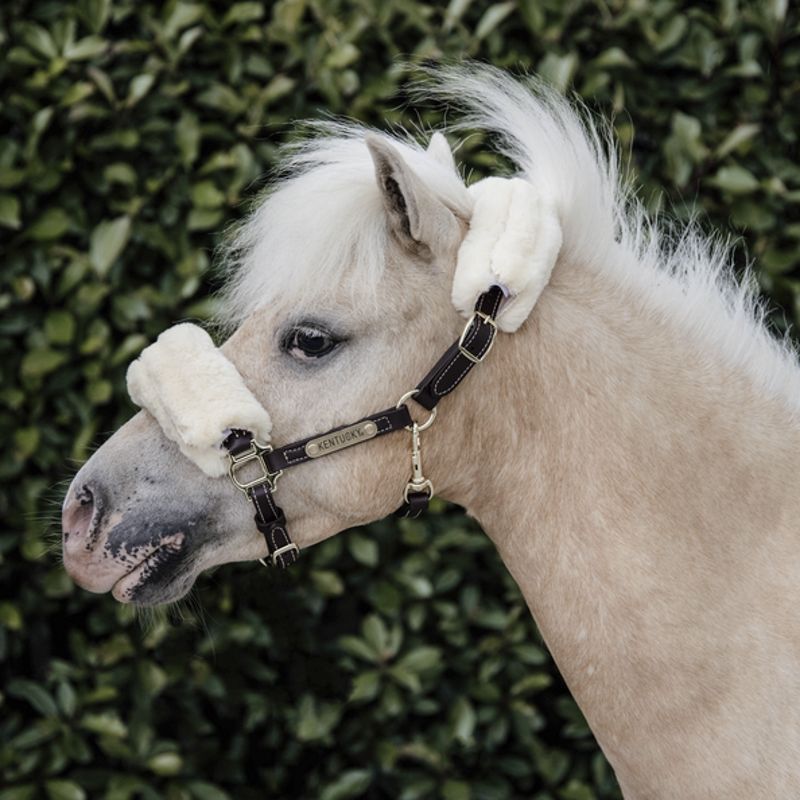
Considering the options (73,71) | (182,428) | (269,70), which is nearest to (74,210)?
(73,71)

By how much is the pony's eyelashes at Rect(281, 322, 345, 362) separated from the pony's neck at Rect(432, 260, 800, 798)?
0.22m

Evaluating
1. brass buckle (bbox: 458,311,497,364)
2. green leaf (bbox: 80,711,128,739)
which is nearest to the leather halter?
brass buckle (bbox: 458,311,497,364)

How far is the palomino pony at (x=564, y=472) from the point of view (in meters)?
1.49

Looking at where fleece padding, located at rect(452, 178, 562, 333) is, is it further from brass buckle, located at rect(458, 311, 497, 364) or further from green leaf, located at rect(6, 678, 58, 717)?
green leaf, located at rect(6, 678, 58, 717)

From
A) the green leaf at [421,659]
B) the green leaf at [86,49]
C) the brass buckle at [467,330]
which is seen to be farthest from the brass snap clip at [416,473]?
the green leaf at [86,49]

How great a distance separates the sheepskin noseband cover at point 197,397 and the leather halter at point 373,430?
0.03 m

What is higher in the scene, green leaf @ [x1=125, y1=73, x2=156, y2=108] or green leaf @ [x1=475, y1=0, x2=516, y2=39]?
green leaf @ [x1=475, y1=0, x2=516, y2=39]

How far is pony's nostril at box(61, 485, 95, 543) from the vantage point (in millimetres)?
1550

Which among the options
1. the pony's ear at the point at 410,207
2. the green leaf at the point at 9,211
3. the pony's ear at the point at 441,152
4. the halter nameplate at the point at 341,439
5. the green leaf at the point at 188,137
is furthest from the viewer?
the green leaf at the point at 188,137

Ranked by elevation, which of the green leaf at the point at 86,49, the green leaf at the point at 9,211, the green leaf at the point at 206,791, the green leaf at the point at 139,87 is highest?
the green leaf at the point at 86,49

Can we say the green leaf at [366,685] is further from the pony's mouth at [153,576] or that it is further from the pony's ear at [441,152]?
the pony's ear at [441,152]

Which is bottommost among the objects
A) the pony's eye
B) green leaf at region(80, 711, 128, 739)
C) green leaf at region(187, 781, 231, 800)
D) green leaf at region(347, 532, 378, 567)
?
green leaf at region(187, 781, 231, 800)

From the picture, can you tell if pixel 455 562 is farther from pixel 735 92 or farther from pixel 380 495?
pixel 735 92

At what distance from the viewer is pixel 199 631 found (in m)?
2.91
